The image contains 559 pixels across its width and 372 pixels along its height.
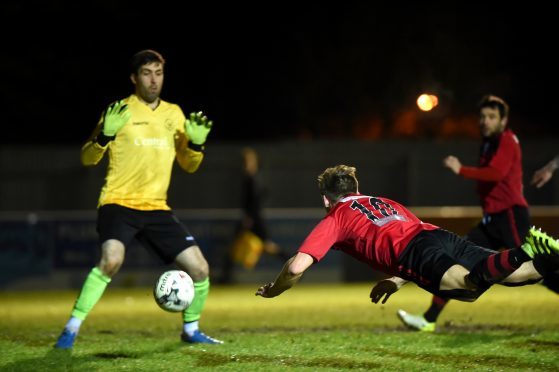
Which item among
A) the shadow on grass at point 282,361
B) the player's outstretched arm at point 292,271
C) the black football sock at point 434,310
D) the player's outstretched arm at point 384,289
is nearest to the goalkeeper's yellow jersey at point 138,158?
the shadow on grass at point 282,361

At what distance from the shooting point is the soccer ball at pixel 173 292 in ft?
26.0

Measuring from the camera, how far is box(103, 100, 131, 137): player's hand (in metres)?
8.48

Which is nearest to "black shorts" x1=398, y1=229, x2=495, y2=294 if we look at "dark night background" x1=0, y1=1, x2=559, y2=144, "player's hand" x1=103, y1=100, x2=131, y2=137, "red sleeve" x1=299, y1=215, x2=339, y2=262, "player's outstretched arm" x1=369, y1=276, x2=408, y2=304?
"player's outstretched arm" x1=369, y1=276, x2=408, y2=304

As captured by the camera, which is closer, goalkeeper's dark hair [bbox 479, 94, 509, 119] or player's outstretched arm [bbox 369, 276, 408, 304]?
player's outstretched arm [bbox 369, 276, 408, 304]

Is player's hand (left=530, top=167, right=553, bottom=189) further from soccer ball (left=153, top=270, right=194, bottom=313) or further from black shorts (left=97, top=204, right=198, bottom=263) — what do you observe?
soccer ball (left=153, top=270, right=194, bottom=313)

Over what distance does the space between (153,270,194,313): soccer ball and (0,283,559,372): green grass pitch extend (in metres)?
0.42

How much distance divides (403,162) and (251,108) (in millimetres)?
6073

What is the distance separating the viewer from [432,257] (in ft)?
23.2

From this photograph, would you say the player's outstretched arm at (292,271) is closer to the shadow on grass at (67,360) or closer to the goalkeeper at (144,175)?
the shadow on grass at (67,360)

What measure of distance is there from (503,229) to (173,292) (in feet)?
11.5

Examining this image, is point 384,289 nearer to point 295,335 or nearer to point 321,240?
point 321,240

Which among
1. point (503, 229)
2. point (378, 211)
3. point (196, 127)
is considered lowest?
point (503, 229)

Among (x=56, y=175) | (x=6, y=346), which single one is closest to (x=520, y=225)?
(x=6, y=346)

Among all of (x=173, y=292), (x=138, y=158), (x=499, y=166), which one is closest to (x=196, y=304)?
(x=173, y=292)
